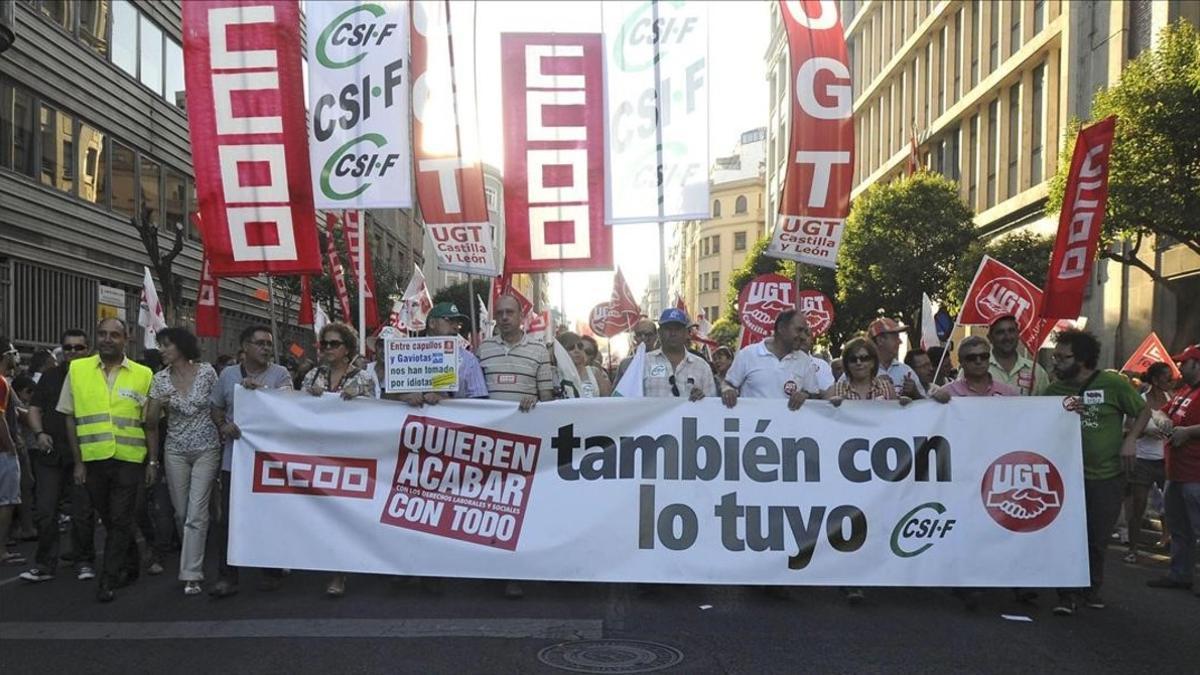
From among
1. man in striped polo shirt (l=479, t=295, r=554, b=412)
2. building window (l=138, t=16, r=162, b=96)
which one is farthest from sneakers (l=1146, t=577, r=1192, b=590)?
building window (l=138, t=16, r=162, b=96)

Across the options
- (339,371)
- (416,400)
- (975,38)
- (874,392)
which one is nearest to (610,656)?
(416,400)

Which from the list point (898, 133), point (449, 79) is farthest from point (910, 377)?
point (898, 133)

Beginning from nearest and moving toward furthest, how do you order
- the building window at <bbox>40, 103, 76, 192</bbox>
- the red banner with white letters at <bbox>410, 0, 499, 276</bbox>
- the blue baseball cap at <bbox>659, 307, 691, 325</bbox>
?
1. the blue baseball cap at <bbox>659, 307, 691, 325</bbox>
2. the red banner with white letters at <bbox>410, 0, 499, 276</bbox>
3. the building window at <bbox>40, 103, 76, 192</bbox>

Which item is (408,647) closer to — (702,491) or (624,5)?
(702,491)

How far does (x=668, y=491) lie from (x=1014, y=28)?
27385 millimetres

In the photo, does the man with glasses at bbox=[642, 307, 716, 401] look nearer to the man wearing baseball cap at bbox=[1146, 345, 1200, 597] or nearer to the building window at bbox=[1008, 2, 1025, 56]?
the man wearing baseball cap at bbox=[1146, 345, 1200, 597]

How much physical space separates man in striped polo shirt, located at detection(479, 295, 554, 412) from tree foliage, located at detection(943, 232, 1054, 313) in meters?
17.4

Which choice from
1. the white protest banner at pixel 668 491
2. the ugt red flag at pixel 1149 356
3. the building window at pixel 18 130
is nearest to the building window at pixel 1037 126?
the ugt red flag at pixel 1149 356

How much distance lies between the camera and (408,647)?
17.2 ft

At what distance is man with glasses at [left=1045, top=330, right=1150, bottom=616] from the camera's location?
633cm

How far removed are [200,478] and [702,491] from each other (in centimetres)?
335

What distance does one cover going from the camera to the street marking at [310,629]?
551 cm

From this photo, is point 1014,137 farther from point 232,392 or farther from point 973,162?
point 232,392

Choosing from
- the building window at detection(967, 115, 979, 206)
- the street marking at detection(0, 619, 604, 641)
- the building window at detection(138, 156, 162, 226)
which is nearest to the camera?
the street marking at detection(0, 619, 604, 641)
